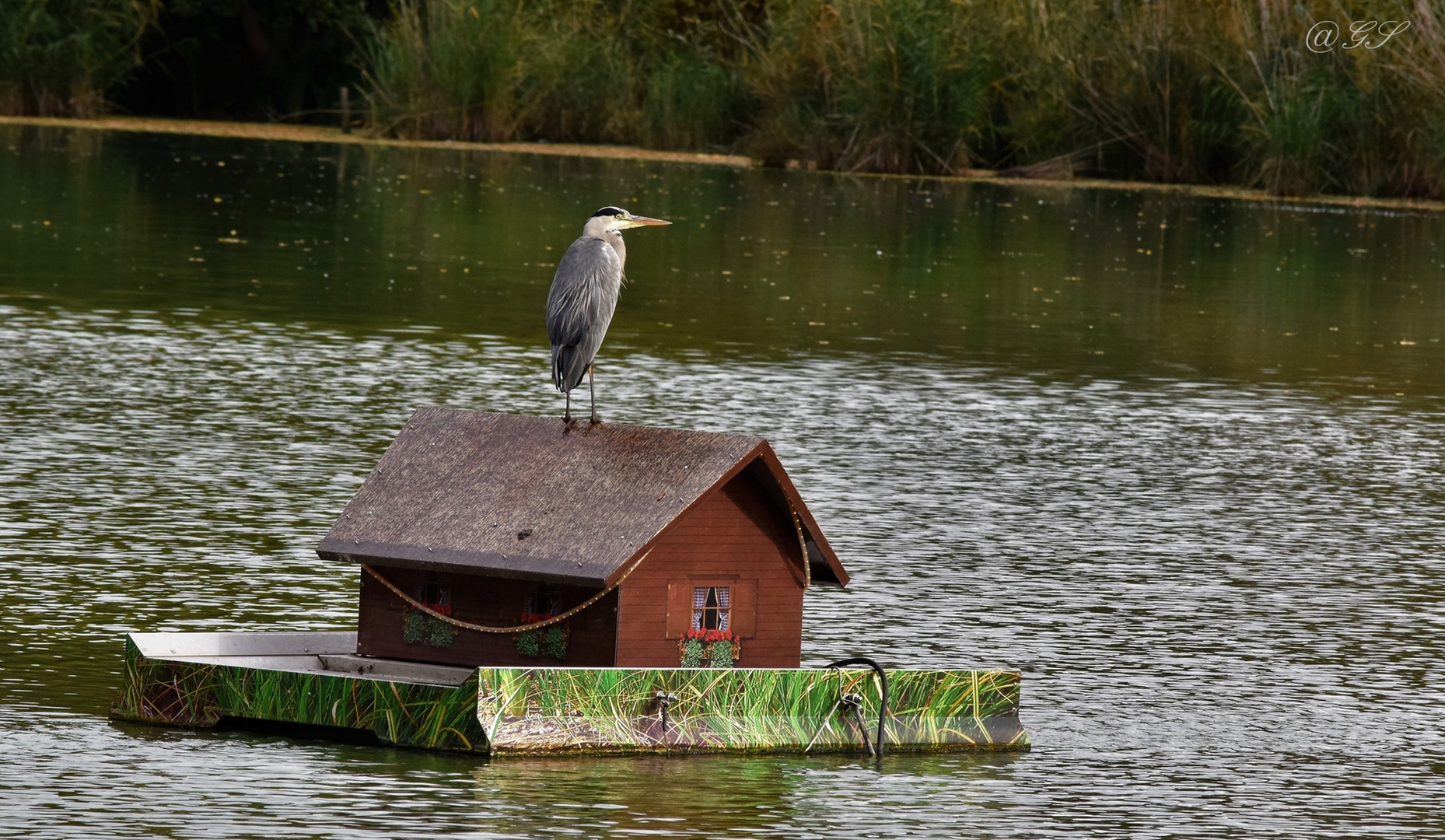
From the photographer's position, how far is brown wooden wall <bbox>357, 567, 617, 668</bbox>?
35.2 feet

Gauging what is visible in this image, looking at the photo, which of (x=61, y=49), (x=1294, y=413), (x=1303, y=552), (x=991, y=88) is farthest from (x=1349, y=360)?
(x=61, y=49)

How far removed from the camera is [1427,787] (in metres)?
10.9

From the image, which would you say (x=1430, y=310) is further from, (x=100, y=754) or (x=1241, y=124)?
(x=100, y=754)

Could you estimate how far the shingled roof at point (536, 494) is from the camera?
Result: 34.5 feet

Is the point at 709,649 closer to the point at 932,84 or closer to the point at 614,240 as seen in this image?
the point at 614,240

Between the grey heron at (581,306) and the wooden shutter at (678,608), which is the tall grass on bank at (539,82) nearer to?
the grey heron at (581,306)

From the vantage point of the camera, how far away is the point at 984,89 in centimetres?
4928

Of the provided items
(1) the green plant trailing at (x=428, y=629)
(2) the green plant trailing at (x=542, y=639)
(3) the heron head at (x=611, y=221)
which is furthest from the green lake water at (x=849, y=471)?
(3) the heron head at (x=611, y=221)

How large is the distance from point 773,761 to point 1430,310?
73.2 feet

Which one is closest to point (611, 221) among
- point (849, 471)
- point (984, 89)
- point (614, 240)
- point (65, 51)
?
point (614, 240)

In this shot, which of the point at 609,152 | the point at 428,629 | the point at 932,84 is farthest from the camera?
the point at 609,152

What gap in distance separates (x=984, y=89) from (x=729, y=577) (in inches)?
1542

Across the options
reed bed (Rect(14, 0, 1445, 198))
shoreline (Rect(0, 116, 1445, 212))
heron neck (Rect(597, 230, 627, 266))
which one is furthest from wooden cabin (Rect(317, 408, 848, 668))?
shoreline (Rect(0, 116, 1445, 212))

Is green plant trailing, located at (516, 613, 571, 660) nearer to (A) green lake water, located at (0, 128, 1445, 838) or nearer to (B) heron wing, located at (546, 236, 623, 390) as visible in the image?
(A) green lake water, located at (0, 128, 1445, 838)
